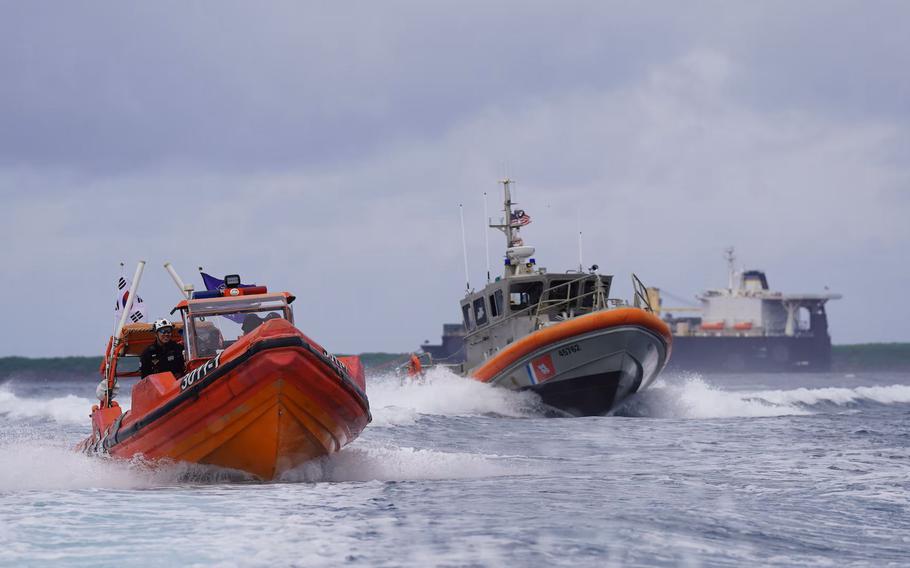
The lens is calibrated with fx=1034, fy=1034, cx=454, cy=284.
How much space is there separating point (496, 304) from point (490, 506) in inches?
650

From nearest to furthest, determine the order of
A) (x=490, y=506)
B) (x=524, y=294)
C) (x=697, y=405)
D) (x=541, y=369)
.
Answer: (x=490, y=506) → (x=541, y=369) → (x=524, y=294) → (x=697, y=405)

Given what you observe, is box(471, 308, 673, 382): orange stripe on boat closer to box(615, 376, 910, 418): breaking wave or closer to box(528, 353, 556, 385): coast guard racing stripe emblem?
box(528, 353, 556, 385): coast guard racing stripe emblem

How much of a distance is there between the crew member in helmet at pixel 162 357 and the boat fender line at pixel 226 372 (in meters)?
1.16

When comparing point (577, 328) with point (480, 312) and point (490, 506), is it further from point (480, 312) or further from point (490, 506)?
point (490, 506)

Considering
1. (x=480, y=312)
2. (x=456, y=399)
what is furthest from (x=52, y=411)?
(x=480, y=312)

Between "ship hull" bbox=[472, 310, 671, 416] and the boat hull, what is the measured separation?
12180mm

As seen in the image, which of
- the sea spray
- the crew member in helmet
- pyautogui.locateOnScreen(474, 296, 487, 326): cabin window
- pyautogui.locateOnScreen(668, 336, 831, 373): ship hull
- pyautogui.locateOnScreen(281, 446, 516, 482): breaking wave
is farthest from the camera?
pyautogui.locateOnScreen(668, 336, 831, 373): ship hull

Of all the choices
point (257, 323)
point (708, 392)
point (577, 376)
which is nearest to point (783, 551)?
point (257, 323)

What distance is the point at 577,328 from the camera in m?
22.3

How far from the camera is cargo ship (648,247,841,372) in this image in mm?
81438

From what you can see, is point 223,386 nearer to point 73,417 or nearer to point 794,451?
point 794,451

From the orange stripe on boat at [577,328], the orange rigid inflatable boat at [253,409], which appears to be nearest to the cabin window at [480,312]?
the orange stripe on boat at [577,328]

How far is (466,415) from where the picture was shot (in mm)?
23031

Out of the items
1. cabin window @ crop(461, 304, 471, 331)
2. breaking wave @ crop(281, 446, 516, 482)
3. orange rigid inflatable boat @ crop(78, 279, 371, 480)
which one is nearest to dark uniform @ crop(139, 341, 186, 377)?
orange rigid inflatable boat @ crop(78, 279, 371, 480)
